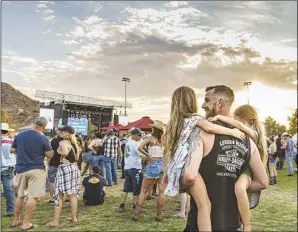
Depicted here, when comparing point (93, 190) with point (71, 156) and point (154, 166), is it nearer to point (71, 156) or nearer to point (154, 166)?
point (71, 156)

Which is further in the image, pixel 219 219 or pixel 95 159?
pixel 95 159

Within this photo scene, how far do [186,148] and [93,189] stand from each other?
6292 mm

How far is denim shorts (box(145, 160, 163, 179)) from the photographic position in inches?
259

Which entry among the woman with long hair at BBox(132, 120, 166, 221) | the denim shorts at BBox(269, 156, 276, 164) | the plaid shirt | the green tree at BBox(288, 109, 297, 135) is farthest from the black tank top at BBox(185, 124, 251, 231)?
the green tree at BBox(288, 109, 297, 135)

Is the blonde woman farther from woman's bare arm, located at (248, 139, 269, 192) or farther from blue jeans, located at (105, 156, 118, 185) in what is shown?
blue jeans, located at (105, 156, 118, 185)

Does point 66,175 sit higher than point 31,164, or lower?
lower

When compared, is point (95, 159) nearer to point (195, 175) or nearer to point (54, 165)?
point (54, 165)

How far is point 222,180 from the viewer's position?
2250 millimetres

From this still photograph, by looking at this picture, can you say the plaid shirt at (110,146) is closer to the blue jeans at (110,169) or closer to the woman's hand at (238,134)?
the blue jeans at (110,169)

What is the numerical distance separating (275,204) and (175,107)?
278 inches

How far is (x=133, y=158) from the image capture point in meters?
7.44

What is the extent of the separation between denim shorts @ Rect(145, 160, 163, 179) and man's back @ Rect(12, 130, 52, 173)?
6.43 ft

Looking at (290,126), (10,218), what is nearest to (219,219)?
(10,218)

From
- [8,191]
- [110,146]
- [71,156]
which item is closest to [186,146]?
[71,156]
